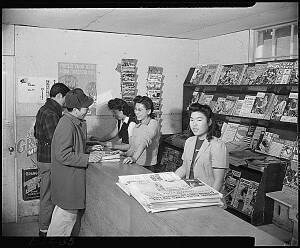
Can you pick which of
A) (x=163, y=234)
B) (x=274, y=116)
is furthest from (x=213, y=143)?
(x=274, y=116)

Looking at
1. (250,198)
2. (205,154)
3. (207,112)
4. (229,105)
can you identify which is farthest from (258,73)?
(205,154)

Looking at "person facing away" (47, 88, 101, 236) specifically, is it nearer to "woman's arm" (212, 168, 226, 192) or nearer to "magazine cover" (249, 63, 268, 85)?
"woman's arm" (212, 168, 226, 192)

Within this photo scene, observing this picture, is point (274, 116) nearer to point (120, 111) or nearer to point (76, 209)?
point (120, 111)

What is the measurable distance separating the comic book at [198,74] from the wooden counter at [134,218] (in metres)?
2.67

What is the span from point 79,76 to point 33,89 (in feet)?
2.06

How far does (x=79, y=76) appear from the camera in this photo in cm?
457

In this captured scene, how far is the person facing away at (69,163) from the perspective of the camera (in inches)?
101

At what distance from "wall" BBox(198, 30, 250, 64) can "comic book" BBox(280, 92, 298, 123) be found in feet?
3.00

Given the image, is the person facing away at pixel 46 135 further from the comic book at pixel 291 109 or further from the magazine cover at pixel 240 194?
the comic book at pixel 291 109

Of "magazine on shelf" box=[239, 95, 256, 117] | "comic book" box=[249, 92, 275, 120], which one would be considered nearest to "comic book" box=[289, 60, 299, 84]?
"comic book" box=[249, 92, 275, 120]

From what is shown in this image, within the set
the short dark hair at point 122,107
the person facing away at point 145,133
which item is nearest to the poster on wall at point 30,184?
the short dark hair at point 122,107

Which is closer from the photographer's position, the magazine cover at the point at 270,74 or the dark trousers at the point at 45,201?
the dark trousers at the point at 45,201

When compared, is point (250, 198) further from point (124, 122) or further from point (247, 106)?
point (124, 122)

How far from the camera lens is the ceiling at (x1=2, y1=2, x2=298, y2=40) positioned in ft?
10.8
